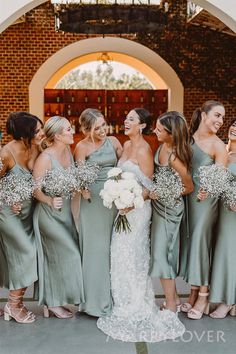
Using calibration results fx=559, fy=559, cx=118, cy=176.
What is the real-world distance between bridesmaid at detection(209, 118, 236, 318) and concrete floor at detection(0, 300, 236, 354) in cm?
24

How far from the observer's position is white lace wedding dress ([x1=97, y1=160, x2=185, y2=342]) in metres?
4.65

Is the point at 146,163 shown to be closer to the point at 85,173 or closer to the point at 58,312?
the point at 85,173

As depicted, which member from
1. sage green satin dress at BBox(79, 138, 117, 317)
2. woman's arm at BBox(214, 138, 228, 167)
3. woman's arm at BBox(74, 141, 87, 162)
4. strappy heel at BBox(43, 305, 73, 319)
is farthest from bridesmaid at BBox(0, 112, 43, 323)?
woman's arm at BBox(214, 138, 228, 167)

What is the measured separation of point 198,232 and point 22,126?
1729 mm

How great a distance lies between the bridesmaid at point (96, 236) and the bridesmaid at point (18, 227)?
1.38ft

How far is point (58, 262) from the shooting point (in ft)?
15.6

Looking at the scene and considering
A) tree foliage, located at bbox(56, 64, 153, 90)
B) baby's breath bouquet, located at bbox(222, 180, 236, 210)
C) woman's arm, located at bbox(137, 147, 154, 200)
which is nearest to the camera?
baby's breath bouquet, located at bbox(222, 180, 236, 210)

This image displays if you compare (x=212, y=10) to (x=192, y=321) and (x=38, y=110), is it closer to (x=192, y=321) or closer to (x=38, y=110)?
(x=192, y=321)

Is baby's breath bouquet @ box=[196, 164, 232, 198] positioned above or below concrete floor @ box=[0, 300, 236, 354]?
above

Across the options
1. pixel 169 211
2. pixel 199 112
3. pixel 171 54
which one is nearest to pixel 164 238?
pixel 169 211

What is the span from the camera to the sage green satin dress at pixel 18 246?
4.68 metres

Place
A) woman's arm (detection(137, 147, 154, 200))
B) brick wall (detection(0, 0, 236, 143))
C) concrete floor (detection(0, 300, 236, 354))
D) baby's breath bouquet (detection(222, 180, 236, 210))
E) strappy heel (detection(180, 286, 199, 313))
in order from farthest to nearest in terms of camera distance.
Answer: brick wall (detection(0, 0, 236, 143)) → strappy heel (detection(180, 286, 199, 313)) → woman's arm (detection(137, 147, 154, 200)) → baby's breath bouquet (detection(222, 180, 236, 210)) → concrete floor (detection(0, 300, 236, 354))

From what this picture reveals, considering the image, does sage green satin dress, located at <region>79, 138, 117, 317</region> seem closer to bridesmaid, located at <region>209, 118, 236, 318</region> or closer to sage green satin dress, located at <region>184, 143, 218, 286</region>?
sage green satin dress, located at <region>184, 143, 218, 286</region>

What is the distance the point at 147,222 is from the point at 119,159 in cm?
60
